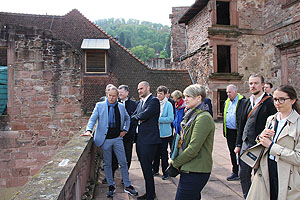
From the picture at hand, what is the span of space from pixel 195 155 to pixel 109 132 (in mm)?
1932

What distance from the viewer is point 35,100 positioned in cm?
862

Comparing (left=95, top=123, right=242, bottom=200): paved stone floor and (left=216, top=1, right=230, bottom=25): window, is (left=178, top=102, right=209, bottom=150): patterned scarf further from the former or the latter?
(left=216, top=1, right=230, bottom=25): window

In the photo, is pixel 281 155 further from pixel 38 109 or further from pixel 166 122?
pixel 38 109

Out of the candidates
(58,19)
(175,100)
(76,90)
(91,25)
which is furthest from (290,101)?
(58,19)

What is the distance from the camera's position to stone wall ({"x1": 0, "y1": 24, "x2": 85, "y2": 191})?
841cm

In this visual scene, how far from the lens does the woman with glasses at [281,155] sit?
7.14ft

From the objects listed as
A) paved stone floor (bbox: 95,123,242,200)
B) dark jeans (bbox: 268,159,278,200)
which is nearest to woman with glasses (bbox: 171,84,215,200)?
dark jeans (bbox: 268,159,278,200)

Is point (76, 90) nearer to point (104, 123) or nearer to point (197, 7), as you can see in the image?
point (104, 123)

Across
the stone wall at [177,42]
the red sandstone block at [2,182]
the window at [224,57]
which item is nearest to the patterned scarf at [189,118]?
the red sandstone block at [2,182]

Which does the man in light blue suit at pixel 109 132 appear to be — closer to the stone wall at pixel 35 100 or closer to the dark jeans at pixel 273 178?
the dark jeans at pixel 273 178

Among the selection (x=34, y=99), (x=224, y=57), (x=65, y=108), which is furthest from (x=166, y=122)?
(x=224, y=57)

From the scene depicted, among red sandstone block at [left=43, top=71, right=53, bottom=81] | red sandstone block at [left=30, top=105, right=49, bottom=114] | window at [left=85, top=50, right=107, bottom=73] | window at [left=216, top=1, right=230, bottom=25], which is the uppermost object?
window at [left=216, top=1, right=230, bottom=25]

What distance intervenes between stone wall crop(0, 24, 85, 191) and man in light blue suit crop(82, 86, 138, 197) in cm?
523

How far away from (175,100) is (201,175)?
3.13 meters
